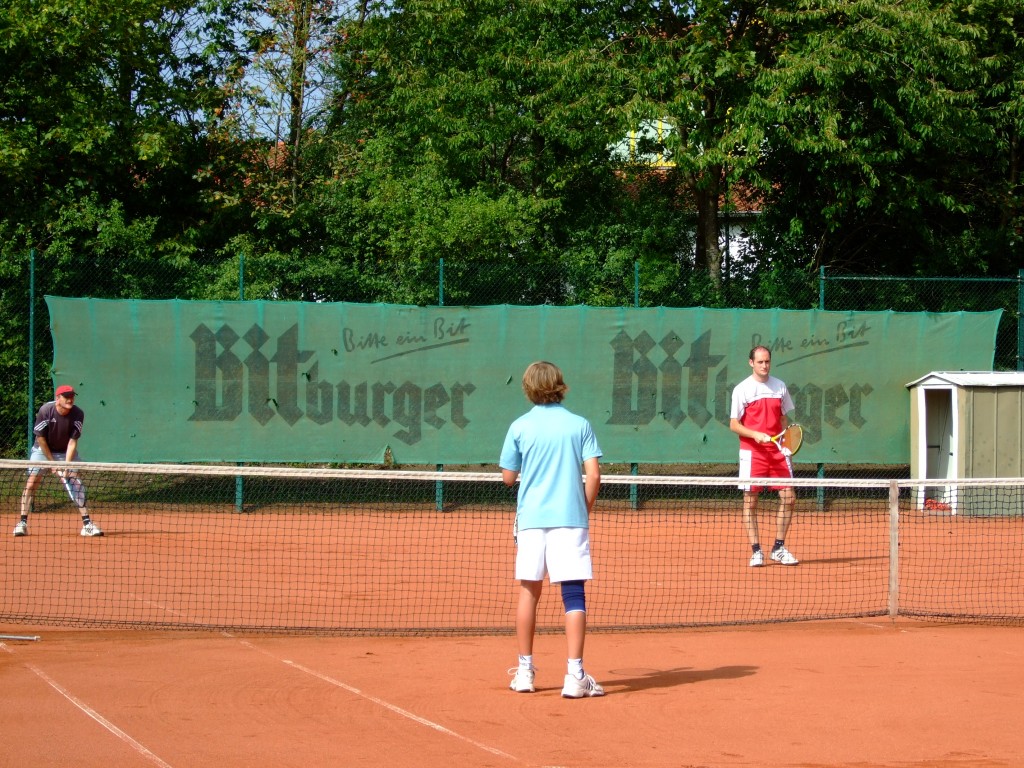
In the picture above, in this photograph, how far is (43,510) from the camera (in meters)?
12.2

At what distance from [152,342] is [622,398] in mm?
5131

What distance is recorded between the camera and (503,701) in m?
5.32

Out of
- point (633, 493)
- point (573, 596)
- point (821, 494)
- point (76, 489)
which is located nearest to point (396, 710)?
point (573, 596)

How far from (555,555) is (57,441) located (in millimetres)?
6995

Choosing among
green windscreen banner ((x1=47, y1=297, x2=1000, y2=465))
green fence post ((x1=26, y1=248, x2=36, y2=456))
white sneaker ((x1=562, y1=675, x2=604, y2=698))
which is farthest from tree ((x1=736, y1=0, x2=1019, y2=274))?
white sneaker ((x1=562, y1=675, x2=604, y2=698))

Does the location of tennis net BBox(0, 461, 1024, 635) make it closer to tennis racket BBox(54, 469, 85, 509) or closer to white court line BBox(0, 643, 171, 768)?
tennis racket BBox(54, 469, 85, 509)

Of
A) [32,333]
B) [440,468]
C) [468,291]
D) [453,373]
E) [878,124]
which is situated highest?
[878,124]

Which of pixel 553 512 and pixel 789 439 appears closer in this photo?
pixel 553 512

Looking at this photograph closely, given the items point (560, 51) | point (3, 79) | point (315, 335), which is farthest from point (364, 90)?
point (315, 335)

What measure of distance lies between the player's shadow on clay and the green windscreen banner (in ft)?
22.6

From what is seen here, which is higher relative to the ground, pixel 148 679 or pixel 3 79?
pixel 3 79

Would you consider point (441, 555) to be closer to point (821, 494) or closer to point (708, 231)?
point (821, 494)

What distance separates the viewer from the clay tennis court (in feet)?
15.3

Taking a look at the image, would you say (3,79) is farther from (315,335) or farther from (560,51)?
(560,51)
